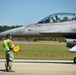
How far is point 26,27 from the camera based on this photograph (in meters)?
20.9

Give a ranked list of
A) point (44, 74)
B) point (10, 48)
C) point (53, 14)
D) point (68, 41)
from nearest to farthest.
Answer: point (44, 74) → point (10, 48) → point (68, 41) → point (53, 14)

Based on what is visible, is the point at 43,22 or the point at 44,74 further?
the point at 43,22

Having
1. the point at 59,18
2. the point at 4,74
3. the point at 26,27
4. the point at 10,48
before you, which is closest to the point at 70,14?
the point at 59,18

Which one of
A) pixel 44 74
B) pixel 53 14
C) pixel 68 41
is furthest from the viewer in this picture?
pixel 53 14

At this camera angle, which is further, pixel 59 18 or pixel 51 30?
pixel 59 18

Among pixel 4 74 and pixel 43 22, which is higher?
pixel 43 22

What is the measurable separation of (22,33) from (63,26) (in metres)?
2.42

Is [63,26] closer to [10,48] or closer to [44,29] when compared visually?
[44,29]

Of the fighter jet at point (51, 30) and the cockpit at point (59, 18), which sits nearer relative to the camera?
the fighter jet at point (51, 30)

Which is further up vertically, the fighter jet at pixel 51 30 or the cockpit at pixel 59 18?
the cockpit at pixel 59 18

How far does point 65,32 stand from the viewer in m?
20.8

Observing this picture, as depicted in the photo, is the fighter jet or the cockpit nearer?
the fighter jet

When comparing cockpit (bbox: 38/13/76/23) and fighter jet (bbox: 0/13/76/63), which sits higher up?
cockpit (bbox: 38/13/76/23)

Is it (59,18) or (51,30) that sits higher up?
(59,18)
